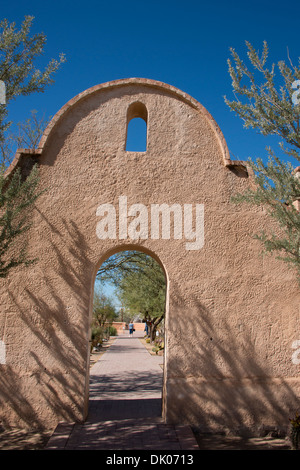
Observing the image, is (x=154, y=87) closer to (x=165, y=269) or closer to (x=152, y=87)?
(x=152, y=87)

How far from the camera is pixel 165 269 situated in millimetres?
6371

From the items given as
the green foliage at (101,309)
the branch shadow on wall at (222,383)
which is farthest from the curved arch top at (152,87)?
the green foliage at (101,309)

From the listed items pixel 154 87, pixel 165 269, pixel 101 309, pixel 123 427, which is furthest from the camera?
pixel 101 309

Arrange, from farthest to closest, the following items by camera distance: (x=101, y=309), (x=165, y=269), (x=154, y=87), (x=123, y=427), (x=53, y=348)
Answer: (x=101, y=309)
(x=154, y=87)
(x=165, y=269)
(x=53, y=348)
(x=123, y=427)

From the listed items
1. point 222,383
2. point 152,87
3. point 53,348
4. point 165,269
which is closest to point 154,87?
point 152,87

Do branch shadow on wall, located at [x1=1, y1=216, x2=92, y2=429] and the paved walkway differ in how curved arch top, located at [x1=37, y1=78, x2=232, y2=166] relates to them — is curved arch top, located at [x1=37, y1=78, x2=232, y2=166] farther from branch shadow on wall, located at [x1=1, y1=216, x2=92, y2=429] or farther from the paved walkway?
the paved walkway

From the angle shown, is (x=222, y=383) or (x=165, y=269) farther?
(x=165, y=269)

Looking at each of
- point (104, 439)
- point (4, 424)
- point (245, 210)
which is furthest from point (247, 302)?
point (4, 424)

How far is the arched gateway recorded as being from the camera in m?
6.02

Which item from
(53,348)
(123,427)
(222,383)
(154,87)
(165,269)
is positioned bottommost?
(123,427)

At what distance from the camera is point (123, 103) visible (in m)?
7.07

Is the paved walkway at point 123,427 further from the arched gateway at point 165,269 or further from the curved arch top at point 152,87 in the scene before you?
the curved arch top at point 152,87

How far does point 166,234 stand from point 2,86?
3745mm

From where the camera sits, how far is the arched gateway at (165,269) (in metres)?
6.02
